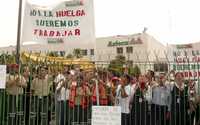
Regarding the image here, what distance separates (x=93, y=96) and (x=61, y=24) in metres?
1.91

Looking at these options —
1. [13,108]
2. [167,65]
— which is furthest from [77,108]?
[167,65]

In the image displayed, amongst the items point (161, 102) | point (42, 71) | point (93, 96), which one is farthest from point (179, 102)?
point (42, 71)

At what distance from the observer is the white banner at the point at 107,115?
8719 mm

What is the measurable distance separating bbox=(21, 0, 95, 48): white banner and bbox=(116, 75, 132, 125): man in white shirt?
1246 mm

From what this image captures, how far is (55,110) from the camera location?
39.7ft

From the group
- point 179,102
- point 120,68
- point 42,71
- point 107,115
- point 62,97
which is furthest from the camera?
point 120,68

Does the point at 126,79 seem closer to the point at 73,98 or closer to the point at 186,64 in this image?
the point at 73,98

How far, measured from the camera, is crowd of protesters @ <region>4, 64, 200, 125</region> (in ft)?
38.3

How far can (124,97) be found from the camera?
11875 millimetres

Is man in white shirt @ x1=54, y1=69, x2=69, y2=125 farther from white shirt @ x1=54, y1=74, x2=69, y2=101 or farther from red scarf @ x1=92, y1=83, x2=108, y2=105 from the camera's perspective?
red scarf @ x1=92, y1=83, x2=108, y2=105

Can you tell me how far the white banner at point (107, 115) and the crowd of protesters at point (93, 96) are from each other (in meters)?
2.65

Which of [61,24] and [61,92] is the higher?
[61,24]

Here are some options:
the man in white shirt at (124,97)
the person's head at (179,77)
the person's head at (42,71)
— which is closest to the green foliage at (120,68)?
the man in white shirt at (124,97)

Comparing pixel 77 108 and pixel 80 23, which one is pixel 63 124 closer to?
pixel 77 108
